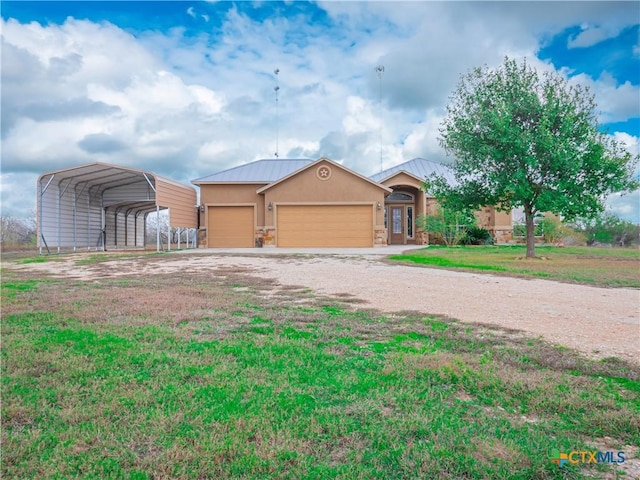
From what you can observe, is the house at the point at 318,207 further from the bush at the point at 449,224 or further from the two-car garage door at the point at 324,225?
the bush at the point at 449,224

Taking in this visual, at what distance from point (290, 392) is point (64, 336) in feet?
8.38

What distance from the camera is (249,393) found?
8.58 feet

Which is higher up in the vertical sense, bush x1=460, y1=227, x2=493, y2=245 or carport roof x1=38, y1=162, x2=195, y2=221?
carport roof x1=38, y1=162, x2=195, y2=221

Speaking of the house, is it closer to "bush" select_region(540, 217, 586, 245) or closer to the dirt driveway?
"bush" select_region(540, 217, 586, 245)

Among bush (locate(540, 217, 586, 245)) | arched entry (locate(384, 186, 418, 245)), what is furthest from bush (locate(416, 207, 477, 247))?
bush (locate(540, 217, 586, 245))

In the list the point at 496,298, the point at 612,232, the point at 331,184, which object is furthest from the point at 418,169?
the point at 496,298

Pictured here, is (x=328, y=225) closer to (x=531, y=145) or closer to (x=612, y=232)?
(x=531, y=145)

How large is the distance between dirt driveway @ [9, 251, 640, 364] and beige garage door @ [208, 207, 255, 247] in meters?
12.2

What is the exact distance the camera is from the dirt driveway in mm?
4230

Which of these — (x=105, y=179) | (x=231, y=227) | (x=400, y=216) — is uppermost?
(x=105, y=179)

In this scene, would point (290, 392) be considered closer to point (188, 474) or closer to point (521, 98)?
point (188, 474)

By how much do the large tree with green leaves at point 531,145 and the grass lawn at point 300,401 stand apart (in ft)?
34.2

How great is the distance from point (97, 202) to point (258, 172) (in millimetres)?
9668

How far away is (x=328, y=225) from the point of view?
2075cm
